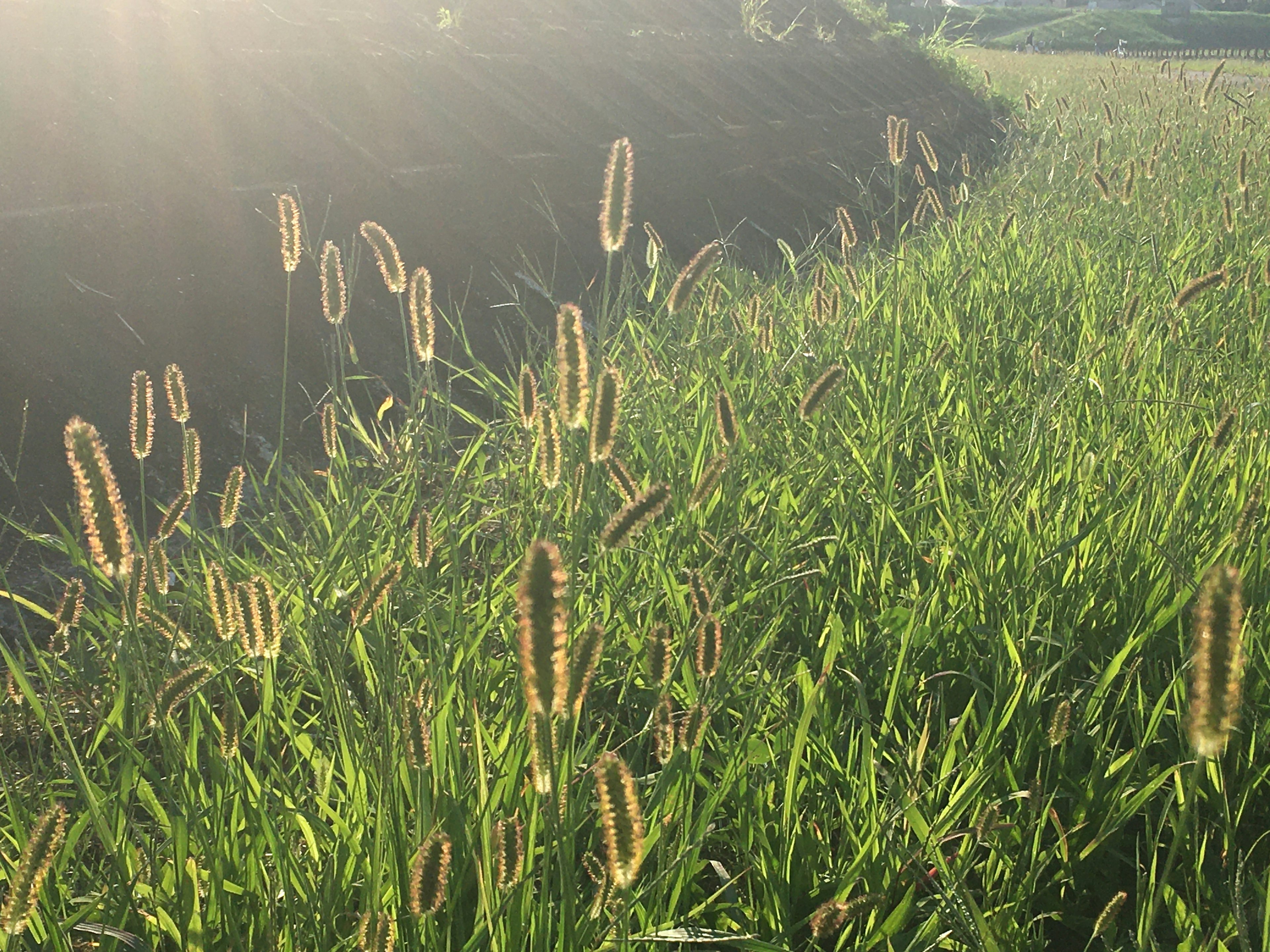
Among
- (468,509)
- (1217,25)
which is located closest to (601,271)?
(468,509)

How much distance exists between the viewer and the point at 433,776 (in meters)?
1.22

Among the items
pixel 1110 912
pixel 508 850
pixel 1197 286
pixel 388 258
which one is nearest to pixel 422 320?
pixel 388 258

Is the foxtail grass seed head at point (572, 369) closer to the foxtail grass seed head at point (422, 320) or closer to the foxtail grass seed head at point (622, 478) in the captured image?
the foxtail grass seed head at point (622, 478)

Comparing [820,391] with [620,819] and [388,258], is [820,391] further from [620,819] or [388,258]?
[620,819]

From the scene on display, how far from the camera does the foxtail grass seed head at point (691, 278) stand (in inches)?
70.0

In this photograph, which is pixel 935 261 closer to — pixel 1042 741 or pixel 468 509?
pixel 468 509

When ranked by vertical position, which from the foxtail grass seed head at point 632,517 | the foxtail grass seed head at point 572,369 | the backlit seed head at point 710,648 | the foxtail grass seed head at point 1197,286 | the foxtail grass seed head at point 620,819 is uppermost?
the foxtail grass seed head at point 572,369

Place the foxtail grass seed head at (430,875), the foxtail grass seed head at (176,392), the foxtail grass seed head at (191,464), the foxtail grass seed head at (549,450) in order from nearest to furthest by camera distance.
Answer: the foxtail grass seed head at (430,875), the foxtail grass seed head at (549,450), the foxtail grass seed head at (191,464), the foxtail grass seed head at (176,392)

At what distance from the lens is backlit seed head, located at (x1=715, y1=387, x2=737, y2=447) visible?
149 centimetres

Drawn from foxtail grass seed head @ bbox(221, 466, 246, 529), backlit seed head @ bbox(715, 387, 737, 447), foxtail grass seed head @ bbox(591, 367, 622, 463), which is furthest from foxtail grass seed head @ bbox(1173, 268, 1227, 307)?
foxtail grass seed head @ bbox(221, 466, 246, 529)

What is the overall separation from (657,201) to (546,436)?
11.0 ft

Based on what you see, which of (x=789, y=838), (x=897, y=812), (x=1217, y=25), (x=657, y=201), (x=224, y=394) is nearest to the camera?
(x=897, y=812)

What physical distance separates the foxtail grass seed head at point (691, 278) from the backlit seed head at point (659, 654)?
0.85 m

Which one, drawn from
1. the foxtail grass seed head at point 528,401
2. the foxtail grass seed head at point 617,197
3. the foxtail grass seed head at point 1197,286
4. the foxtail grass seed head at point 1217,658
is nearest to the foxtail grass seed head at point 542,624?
the foxtail grass seed head at point 1217,658
